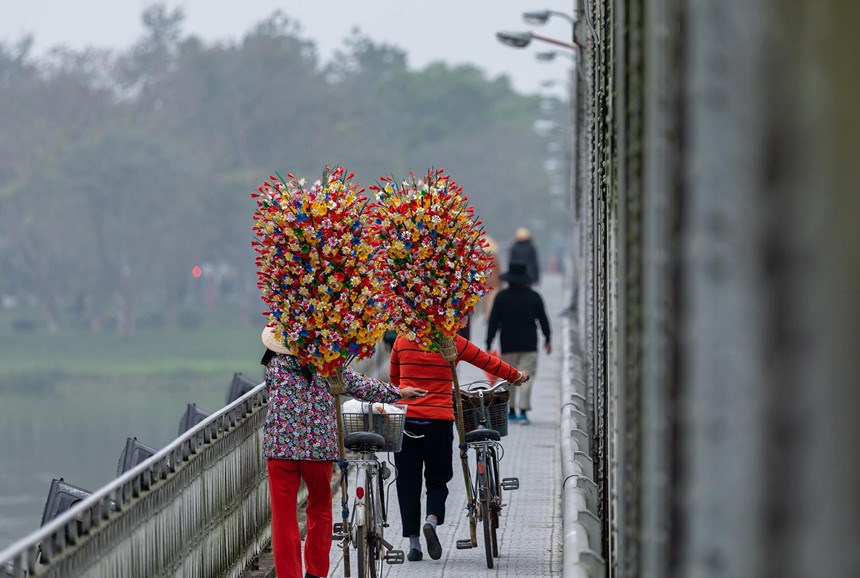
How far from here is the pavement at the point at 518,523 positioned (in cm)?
987

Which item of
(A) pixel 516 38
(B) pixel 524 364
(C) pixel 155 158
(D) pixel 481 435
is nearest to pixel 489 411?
(D) pixel 481 435

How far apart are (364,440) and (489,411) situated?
5.15ft

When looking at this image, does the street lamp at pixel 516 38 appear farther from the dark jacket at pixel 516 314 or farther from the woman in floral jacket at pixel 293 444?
the woman in floral jacket at pixel 293 444

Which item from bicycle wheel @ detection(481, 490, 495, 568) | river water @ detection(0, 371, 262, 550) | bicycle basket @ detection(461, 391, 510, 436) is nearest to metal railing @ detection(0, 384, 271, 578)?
bicycle basket @ detection(461, 391, 510, 436)

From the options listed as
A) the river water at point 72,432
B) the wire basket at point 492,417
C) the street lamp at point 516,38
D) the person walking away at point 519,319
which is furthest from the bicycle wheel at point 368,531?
the river water at point 72,432

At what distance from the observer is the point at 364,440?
876cm

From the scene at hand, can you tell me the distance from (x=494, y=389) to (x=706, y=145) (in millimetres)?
7787

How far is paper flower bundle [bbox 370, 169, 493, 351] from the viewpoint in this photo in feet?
32.4

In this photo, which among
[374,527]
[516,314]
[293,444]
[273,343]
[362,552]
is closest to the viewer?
[293,444]

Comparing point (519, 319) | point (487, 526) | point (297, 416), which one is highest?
point (519, 319)

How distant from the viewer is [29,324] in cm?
9506

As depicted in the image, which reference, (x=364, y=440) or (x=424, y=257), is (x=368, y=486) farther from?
(x=424, y=257)

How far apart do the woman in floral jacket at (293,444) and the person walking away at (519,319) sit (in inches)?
327

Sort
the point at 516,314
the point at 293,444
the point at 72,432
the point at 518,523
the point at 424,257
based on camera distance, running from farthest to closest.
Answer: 1. the point at 72,432
2. the point at 516,314
3. the point at 518,523
4. the point at 424,257
5. the point at 293,444
